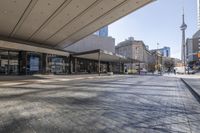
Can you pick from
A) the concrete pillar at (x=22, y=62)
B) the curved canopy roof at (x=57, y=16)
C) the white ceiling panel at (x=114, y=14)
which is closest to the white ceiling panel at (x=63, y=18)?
the curved canopy roof at (x=57, y=16)

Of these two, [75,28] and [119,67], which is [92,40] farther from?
[75,28]

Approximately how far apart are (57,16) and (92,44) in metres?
28.3

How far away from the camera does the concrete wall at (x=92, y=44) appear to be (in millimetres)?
42312

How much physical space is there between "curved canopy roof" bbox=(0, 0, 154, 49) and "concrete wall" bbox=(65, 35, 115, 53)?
574 inches

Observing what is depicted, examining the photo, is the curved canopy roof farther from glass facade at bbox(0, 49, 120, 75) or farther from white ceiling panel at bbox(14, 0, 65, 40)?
glass facade at bbox(0, 49, 120, 75)

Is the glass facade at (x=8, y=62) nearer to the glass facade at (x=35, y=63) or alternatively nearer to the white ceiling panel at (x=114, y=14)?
the glass facade at (x=35, y=63)

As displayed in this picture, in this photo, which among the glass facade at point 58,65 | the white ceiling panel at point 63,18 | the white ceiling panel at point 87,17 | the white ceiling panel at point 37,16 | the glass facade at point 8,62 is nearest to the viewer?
the white ceiling panel at point 37,16

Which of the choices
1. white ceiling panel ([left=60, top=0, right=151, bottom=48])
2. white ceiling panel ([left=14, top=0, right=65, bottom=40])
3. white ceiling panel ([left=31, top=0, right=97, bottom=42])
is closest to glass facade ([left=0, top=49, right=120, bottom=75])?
white ceiling panel ([left=31, top=0, right=97, bottom=42])

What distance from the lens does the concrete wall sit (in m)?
42.3

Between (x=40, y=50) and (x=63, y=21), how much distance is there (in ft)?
35.4

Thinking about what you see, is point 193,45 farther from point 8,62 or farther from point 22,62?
point 8,62

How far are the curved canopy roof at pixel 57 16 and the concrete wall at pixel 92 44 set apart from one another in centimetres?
1459

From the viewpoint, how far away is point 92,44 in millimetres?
47938

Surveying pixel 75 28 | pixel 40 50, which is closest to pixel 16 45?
pixel 40 50
